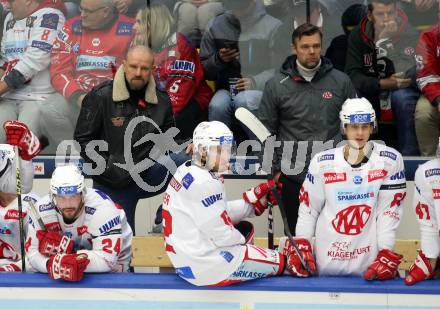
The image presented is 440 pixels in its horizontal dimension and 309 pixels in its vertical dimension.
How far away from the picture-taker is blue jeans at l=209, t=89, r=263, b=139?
6164 mm

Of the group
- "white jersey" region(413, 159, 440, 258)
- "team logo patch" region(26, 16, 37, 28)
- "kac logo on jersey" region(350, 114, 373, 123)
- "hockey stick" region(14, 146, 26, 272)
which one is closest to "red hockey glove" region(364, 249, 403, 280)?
"white jersey" region(413, 159, 440, 258)

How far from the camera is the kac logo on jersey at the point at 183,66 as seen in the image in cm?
623

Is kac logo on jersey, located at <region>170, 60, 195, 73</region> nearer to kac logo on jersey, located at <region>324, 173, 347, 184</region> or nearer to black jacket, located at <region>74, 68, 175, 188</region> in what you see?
black jacket, located at <region>74, 68, 175, 188</region>

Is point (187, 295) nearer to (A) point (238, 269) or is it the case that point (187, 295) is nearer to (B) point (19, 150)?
(A) point (238, 269)

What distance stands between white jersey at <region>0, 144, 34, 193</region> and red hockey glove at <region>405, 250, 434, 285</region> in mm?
2163

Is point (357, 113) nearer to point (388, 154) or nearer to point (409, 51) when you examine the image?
point (388, 154)

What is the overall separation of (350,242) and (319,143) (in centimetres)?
106

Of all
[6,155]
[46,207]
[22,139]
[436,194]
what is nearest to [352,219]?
[436,194]

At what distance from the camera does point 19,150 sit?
5.14 metres

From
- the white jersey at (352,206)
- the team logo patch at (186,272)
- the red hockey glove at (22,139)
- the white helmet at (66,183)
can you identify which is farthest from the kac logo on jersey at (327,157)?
the red hockey glove at (22,139)

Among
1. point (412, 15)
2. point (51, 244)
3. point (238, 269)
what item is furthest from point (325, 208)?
point (412, 15)

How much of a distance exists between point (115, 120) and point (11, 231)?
0.95 meters

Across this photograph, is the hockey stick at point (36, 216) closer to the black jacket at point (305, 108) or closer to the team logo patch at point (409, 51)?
the black jacket at point (305, 108)

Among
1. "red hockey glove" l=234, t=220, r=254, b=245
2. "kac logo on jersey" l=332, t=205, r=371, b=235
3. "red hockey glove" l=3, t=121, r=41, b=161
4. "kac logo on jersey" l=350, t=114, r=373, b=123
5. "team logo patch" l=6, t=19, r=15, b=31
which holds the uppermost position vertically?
"team logo patch" l=6, t=19, r=15, b=31
